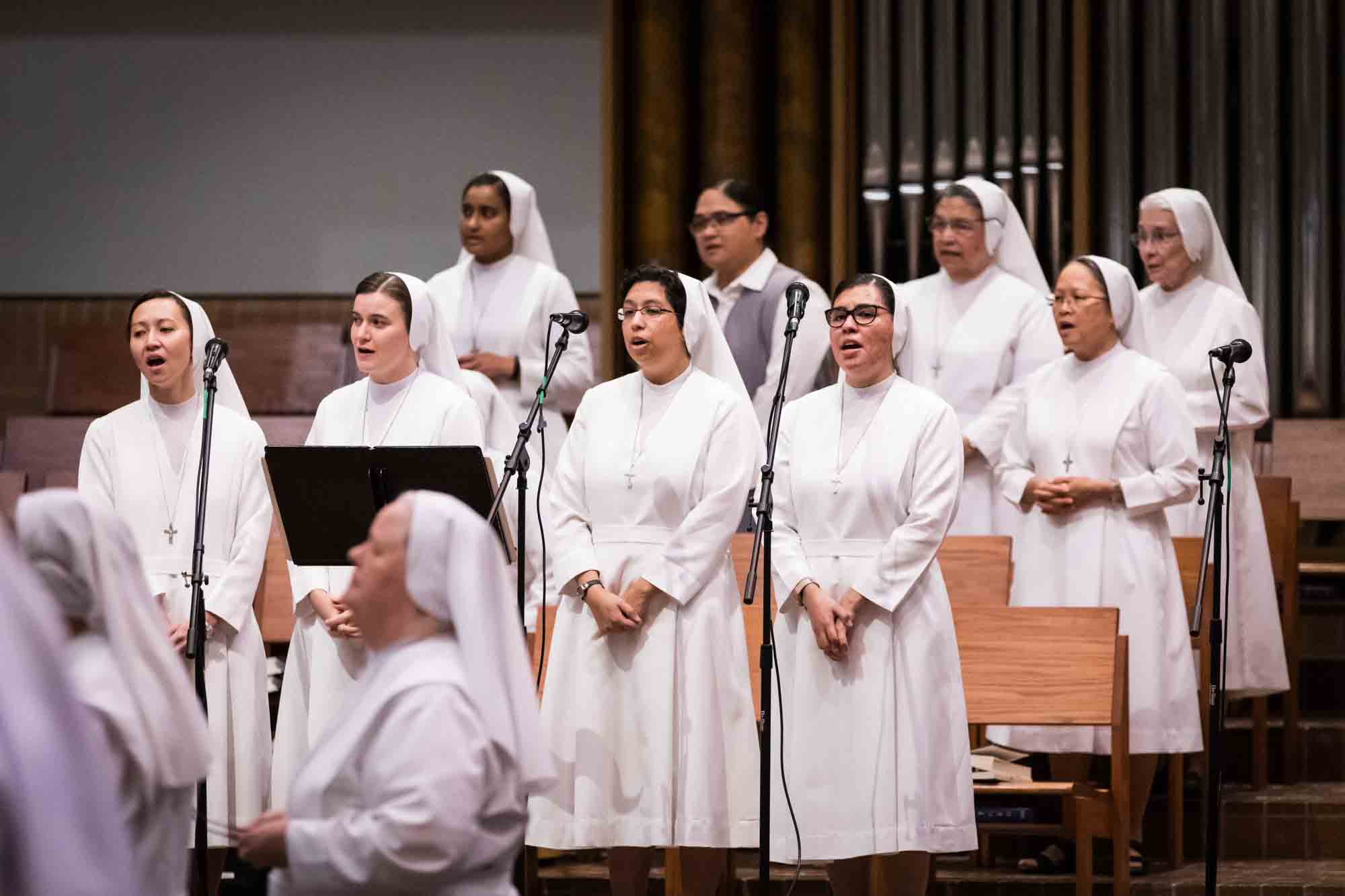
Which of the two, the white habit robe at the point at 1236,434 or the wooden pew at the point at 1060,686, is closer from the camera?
the wooden pew at the point at 1060,686

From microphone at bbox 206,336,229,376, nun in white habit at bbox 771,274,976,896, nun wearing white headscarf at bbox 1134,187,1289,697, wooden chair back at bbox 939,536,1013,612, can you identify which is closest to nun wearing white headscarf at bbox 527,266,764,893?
nun in white habit at bbox 771,274,976,896

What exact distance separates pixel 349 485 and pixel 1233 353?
2.65 meters

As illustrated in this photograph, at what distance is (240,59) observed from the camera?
966 centimetres

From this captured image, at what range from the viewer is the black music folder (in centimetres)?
458

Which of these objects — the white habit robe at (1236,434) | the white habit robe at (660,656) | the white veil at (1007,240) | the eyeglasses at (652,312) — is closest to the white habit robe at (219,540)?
the white habit robe at (660,656)

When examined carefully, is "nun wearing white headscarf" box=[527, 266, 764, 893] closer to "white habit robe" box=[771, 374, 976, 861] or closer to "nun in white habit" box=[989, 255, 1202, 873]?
"white habit robe" box=[771, 374, 976, 861]

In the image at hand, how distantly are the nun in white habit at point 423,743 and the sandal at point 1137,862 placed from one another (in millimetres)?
3271

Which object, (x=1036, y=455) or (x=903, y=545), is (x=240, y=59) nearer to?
(x=1036, y=455)

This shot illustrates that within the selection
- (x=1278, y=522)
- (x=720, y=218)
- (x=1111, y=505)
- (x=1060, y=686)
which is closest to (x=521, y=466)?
(x=1060, y=686)

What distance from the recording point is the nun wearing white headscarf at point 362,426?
5.32 meters

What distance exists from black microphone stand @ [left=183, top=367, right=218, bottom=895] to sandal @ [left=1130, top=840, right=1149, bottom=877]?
2791 mm

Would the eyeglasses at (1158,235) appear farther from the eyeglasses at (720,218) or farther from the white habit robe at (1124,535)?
the eyeglasses at (720,218)

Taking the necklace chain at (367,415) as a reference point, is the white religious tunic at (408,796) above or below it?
below

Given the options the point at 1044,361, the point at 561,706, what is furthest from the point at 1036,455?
the point at 561,706
